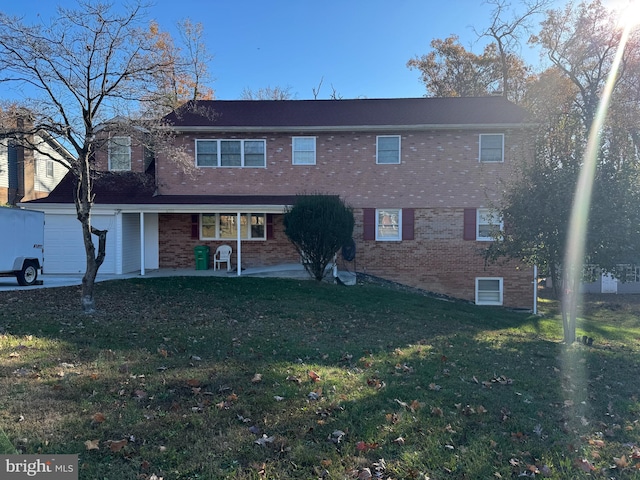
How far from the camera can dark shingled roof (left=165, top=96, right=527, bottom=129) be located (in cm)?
1664

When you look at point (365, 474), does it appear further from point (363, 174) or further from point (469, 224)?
point (469, 224)

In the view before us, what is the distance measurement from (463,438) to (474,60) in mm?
31610

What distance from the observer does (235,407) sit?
434cm

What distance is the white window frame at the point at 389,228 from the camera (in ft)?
55.3

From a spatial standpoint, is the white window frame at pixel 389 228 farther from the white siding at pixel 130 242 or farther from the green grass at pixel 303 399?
the white siding at pixel 130 242

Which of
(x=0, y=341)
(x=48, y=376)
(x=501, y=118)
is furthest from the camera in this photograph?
(x=501, y=118)

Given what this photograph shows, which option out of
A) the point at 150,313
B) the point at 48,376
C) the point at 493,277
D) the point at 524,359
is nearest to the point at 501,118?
the point at 493,277

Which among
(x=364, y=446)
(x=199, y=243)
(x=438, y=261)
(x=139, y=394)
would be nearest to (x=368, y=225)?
(x=438, y=261)

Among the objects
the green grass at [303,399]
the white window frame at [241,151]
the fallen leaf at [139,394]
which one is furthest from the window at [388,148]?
the fallen leaf at [139,394]

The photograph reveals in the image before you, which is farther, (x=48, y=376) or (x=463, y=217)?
(x=463, y=217)

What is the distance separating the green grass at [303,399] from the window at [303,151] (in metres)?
8.74

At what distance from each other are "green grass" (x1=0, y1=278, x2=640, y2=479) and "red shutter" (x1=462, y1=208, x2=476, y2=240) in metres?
7.93

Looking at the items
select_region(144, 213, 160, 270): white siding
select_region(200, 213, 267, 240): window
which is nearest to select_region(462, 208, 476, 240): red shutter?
select_region(200, 213, 267, 240): window

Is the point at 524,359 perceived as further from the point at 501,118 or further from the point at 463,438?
the point at 501,118
